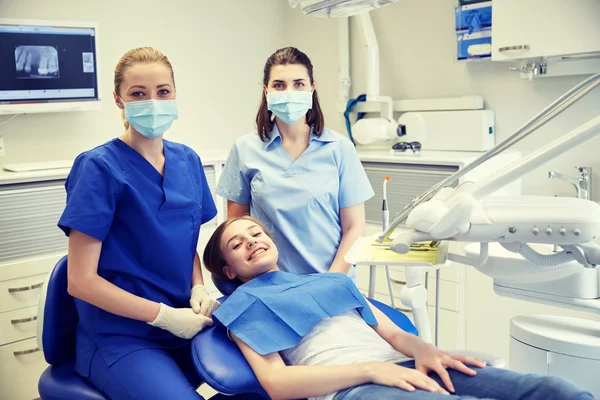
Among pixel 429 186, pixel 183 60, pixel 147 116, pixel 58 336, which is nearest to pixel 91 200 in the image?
pixel 147 116

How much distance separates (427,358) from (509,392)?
7.1 inches

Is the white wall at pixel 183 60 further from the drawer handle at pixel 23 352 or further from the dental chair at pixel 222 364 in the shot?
the dental chair at pixel 222 364

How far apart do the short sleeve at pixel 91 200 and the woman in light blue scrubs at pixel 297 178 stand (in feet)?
1.72

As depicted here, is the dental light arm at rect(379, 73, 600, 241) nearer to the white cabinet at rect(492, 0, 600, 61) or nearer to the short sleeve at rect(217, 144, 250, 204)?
the short sleeve at rect(217, 144, 250, 204)

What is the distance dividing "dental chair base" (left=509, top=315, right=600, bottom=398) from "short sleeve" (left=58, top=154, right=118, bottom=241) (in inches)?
41.6

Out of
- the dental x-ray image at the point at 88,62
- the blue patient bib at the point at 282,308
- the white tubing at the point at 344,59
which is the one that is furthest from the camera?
the white tubing at the point at 344,59

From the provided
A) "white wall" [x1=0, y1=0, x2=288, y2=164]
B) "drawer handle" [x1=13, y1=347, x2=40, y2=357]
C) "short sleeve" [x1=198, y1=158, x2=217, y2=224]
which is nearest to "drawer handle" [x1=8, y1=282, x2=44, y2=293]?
"drawer handle" [x1=13, y1=347, x2=40, y2=357]

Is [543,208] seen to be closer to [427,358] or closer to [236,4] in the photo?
[427,358]

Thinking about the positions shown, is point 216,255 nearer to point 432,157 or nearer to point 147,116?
point 147,116

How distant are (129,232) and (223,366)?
0.43 metres

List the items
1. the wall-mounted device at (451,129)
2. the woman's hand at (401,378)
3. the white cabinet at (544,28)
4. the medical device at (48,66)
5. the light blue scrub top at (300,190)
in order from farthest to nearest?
1. the wall-mounted device at (451,129)
2. the medical device at (48,66)
3. the white cabinet at (544,28)
4. the light blue scrub top at (300,190)
5. the woman's hand at (401,378)

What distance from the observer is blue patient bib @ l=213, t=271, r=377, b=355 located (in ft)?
4.58

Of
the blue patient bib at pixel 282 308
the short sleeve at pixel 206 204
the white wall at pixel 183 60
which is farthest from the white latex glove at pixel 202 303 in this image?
the white wall at pixel 183 60

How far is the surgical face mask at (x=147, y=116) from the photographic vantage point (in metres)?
1.61
